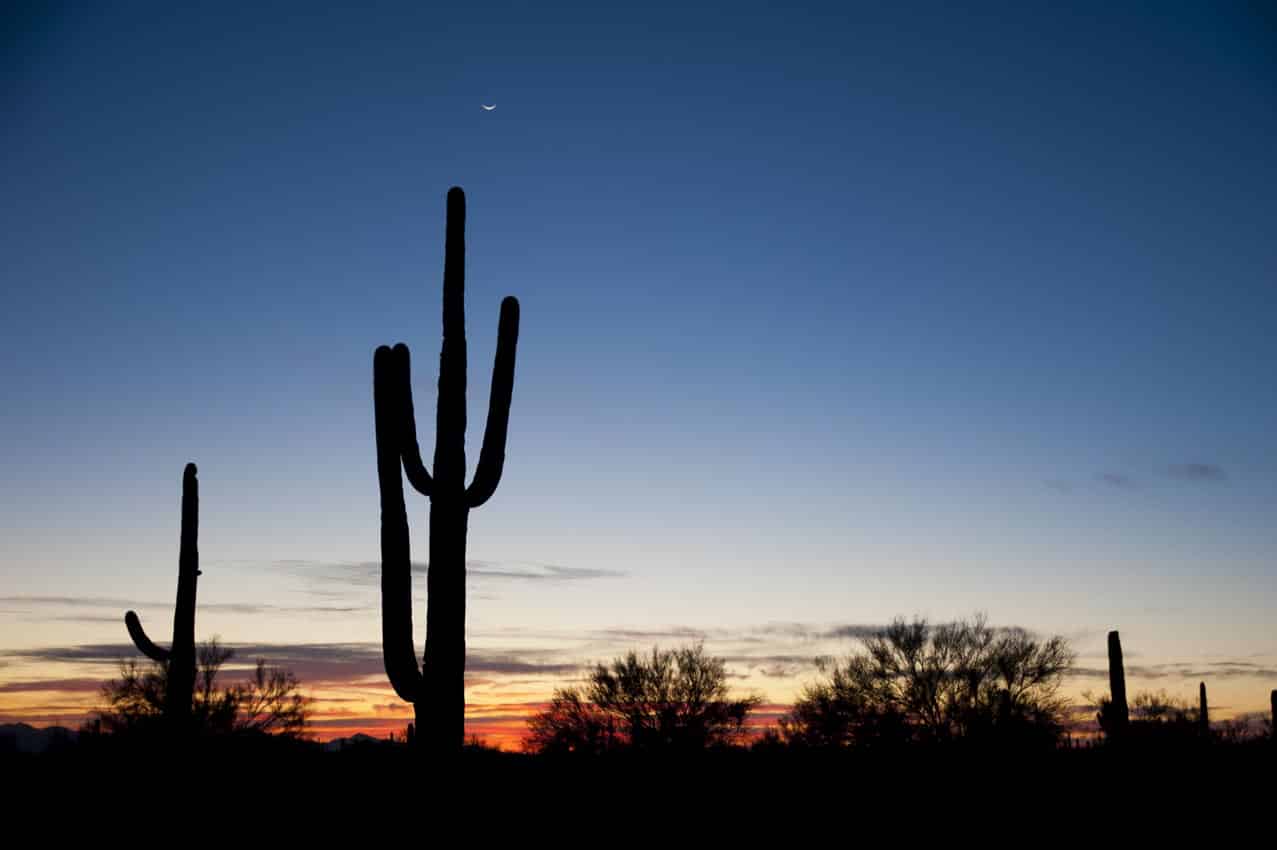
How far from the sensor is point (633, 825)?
1394cm

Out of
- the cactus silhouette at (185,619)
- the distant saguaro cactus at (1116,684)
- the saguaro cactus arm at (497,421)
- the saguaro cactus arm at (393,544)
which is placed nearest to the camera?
the saguaro cactus arm at (393,544)

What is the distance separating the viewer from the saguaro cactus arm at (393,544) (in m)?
11.3

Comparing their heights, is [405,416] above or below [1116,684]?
above

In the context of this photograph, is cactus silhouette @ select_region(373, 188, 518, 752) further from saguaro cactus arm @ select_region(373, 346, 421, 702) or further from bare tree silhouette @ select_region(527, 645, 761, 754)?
bare tree silhouette @ select_region(527, 645, 761, 754)

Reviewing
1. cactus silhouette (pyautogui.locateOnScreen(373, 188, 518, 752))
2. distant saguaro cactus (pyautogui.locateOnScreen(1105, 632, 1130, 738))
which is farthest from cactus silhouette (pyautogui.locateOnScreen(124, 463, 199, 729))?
distant saguaro cactus (pyautogui.locateOnScreen(1105, 632, 1130, 738))

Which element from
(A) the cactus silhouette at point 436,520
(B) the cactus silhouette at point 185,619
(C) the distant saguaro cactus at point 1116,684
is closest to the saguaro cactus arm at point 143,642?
(B) the cactus silhouette at point 185,619

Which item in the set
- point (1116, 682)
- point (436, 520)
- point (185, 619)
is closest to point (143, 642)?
point (185, 619)

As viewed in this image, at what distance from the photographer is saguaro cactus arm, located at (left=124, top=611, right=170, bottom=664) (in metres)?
19.6

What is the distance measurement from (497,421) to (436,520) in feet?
4.24

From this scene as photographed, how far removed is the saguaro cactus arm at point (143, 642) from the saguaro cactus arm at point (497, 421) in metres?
10.0

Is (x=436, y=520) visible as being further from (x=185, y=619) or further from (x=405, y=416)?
(x=185, y=619)

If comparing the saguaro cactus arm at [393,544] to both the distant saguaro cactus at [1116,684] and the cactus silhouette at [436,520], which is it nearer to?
the cactus silhouette at [436,520]

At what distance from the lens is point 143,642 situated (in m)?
19.7

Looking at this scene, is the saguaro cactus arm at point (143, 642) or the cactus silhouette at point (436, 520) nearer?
the cactus silhouette at point (436, 520)
